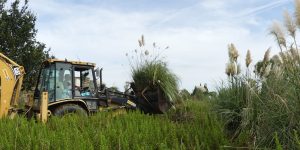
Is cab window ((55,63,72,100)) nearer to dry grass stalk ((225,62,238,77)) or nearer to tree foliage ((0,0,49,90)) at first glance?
dry grass stalk ((225,62,238,77))

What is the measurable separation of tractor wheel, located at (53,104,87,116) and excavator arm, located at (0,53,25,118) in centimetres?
122

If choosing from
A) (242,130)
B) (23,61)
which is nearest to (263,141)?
(242,130)

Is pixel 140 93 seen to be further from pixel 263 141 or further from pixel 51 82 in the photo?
pixel 263 141

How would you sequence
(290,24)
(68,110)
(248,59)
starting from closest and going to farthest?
(290,24)
(248,59)
(68,110)

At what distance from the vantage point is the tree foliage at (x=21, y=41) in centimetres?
2044

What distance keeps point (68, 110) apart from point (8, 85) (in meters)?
1.65

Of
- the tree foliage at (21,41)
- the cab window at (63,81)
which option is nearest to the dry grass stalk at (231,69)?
the cab window at (63,81)

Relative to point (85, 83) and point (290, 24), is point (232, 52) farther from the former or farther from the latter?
point (85, 83)

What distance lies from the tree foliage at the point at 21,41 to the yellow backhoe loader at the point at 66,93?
29.3 ft

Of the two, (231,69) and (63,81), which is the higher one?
(63,81)

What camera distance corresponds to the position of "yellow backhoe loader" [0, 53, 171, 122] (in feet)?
34.9

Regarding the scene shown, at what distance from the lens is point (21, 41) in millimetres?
21109

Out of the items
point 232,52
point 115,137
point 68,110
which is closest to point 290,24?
point 232,52

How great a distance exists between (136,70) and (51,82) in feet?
7.81
